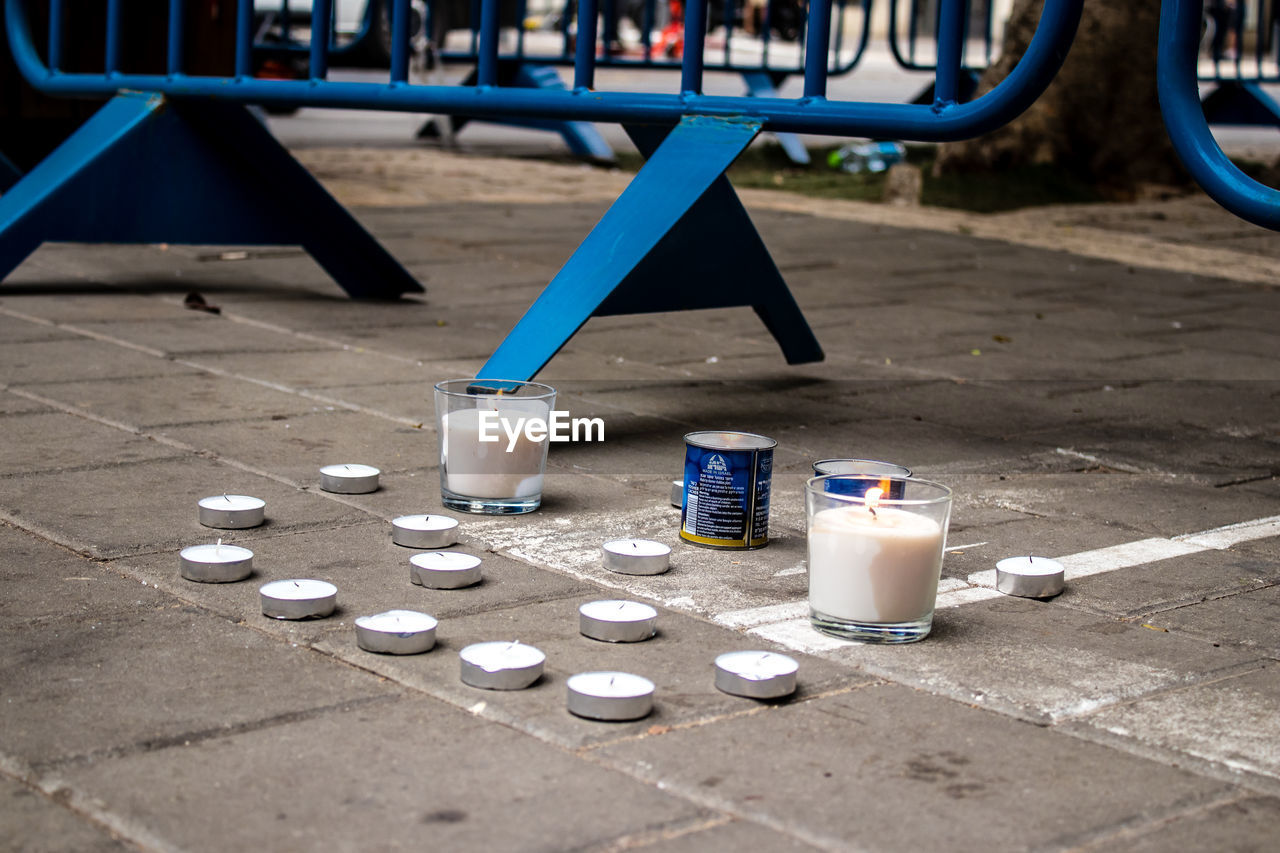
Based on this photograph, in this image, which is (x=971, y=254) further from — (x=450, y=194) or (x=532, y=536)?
(x=532, y=536)

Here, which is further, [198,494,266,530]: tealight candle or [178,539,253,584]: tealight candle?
[198,494,266,530]: tealight candle

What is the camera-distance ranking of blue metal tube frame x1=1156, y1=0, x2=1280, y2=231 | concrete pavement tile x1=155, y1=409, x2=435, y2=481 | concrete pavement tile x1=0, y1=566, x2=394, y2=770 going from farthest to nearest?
1. concrete pavement tile x1=155, y1=409, x2=435, y2=481
2. blue metal tube frame x1=1156, y1=0, x2=1280, y2=231
3. concrete pavement tile x1=0, y1=566, x2=394, y2=770

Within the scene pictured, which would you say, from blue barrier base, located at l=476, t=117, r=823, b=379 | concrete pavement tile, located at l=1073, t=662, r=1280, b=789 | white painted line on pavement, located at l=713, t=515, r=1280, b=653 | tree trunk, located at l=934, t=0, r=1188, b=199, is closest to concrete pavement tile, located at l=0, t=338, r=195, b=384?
blue barrier base, located at l=476, t=117, r=823, b=379

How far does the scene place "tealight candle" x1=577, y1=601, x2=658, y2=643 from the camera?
2.14 m

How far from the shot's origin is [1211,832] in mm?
1628

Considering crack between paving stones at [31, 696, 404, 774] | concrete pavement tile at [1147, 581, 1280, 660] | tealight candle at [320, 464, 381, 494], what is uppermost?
tealight candle at [320, 464, 381, 494]

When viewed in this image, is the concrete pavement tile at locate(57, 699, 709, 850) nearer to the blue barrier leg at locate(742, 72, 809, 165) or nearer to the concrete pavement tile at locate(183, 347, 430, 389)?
the concrete pavement tile at locate(183, 347, 430, 389)

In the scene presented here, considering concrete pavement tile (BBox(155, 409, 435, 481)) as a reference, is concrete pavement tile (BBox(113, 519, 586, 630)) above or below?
below

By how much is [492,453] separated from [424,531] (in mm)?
283

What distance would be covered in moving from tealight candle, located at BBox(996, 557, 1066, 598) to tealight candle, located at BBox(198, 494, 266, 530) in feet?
4.19

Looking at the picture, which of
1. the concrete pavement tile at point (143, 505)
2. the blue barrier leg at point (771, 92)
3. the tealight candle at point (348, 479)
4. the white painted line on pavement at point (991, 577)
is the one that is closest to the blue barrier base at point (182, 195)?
the concrete pavement tile at point (143, 505)

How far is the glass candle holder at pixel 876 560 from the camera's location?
2.17 metres

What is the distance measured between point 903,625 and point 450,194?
695 centimetres

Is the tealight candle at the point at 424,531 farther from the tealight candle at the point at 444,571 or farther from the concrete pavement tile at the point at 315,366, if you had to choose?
the concrete pavement tile at the point at 315,366
